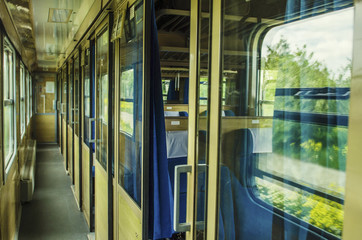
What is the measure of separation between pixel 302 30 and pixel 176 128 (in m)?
3.22

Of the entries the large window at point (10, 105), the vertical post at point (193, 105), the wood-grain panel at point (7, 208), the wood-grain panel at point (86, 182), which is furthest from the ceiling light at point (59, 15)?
the vertical post at point (193, 105)

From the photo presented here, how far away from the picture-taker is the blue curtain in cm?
197

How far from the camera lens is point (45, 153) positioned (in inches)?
397

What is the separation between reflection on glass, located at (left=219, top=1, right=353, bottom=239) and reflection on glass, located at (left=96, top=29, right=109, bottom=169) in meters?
1.97

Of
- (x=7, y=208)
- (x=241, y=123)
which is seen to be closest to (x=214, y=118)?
(x=241, y=123)

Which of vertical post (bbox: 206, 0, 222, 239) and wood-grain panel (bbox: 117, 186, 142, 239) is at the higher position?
vertical post (bbox: 206, 0, 222, 239)

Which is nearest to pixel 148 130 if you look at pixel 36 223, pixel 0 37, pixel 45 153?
pixel 0 37

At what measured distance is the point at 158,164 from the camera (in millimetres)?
2035

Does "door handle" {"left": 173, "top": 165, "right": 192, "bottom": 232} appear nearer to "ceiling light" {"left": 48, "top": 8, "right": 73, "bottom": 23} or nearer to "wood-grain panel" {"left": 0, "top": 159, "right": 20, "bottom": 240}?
"wood-grain panel" {"left": 0, "top": 159, "right": 20, "bottom": 240}

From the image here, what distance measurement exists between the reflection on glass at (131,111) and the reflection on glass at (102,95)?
1.66 ft

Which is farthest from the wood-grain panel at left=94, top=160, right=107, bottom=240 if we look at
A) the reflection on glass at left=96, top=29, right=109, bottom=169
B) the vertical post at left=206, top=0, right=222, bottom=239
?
the vertical post at left=206, top=0, right=222, bottom=239

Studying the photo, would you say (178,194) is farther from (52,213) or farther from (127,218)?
(52,213)

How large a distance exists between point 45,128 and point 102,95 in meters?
10.1

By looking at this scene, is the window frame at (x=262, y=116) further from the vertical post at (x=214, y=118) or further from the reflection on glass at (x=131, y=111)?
the reflection on glass at (x=131, y=111)
